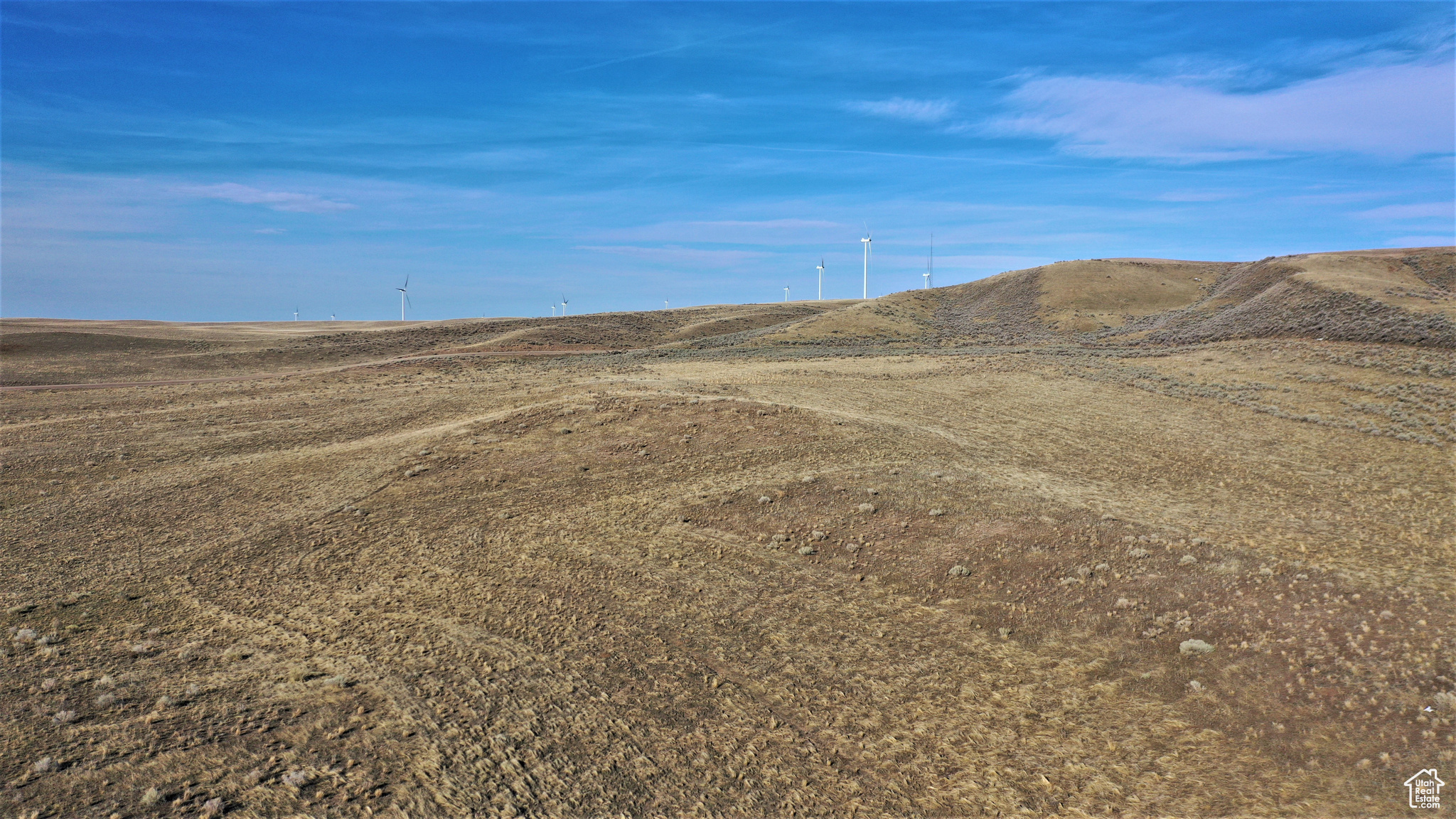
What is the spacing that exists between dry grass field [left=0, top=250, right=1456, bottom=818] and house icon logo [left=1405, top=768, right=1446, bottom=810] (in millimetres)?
111

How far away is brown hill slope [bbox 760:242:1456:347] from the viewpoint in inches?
1139

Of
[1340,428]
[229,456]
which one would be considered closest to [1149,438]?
[1340,428]

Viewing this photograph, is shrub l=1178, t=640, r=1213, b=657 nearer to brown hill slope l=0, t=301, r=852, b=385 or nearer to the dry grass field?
the dry grass field

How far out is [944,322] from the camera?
175 feet

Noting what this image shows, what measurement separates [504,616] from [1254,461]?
14.0m

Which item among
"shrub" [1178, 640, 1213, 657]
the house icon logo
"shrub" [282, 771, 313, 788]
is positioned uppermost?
"shrub" [282, 771, 313, 788]

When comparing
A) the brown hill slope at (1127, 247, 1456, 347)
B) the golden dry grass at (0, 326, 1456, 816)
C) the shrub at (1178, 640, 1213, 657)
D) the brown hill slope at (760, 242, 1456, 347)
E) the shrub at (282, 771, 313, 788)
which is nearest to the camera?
the shrub at (282, 771, 313, 788)

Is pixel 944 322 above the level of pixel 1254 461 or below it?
above

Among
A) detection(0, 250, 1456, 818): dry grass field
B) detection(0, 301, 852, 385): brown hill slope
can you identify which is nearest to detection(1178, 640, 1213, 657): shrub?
detection(0, 250, 1456, 818): dry grass field

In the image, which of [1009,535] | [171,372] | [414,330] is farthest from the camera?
[414,330]

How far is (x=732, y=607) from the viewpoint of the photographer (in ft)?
27.8

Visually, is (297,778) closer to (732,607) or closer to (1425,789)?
(732,607)

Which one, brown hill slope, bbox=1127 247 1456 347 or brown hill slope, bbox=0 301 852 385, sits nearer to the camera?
brown hill slope, bbox=1127 247 1456 347

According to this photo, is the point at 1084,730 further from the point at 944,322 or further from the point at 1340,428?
the point at 944,322
